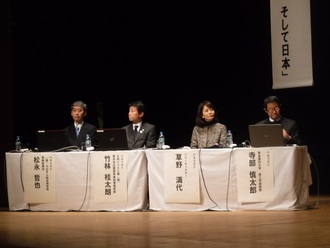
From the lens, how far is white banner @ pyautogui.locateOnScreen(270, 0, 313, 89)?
838cm

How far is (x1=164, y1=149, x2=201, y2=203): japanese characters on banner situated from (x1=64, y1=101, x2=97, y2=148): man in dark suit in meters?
1.15

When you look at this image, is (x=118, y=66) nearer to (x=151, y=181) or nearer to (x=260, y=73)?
(x=260, y=73)

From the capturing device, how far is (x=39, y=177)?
309 inches

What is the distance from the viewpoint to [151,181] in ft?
24.6

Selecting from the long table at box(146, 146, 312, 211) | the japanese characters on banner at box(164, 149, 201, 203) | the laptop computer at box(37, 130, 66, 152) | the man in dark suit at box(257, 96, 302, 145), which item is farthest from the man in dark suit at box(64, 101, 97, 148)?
the man in dark suit at box(257, 96, 302, 145)

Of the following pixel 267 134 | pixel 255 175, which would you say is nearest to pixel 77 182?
pixel 255 175

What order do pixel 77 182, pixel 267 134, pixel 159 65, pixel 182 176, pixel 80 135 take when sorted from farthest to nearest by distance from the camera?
pixel 159 65
pixel 80 135
pixel 77 182
pixel 182 176
pixel 267 134

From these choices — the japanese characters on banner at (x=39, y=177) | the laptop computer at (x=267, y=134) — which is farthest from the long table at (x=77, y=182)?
the laptop computer at (x=267, y=134)

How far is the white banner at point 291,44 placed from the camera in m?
8.38

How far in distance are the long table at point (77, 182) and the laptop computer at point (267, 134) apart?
Answer: 4.12 feet

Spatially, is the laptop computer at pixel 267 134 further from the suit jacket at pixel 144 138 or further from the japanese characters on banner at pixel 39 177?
the japanese characters on banner at pixel 39 177

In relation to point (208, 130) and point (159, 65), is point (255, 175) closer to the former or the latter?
point (208, 130)

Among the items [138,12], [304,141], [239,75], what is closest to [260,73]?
[239,75]

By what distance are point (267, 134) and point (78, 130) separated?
229 centimetres
